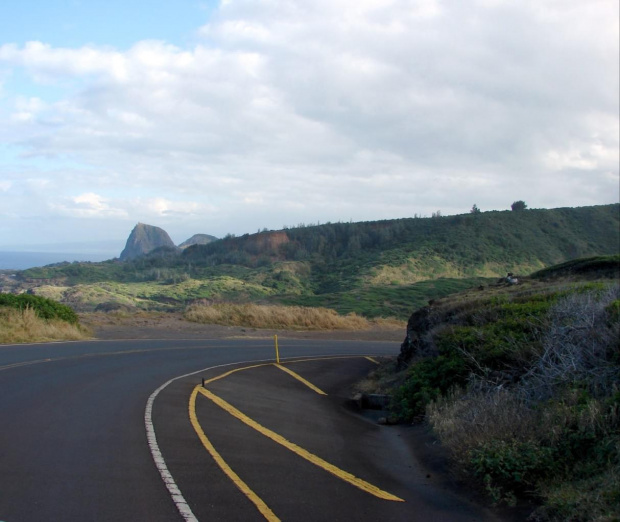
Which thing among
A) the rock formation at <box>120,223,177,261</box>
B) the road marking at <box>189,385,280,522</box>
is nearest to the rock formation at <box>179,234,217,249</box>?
the rock formation at <box>120,223,177,261</box>

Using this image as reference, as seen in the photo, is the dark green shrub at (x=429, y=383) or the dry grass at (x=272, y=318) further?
the dry grass at (x=272, y=318)

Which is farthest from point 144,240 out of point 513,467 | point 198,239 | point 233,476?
point 513,467

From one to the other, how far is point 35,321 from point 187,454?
18670mm

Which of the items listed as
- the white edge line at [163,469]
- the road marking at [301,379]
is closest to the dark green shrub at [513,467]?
the white edge line at [163,469]

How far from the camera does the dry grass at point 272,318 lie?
113ft

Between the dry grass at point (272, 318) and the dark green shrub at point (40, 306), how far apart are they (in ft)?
29.2

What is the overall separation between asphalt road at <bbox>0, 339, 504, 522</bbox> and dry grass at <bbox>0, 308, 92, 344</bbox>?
743cm

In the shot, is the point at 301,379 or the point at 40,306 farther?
the point at 40,306

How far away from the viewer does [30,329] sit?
23172 millimetres

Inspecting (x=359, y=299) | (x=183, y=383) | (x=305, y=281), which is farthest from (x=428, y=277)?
(x=183, y=383)

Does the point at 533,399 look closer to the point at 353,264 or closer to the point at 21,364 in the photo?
the point at 21,364

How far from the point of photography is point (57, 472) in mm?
6676

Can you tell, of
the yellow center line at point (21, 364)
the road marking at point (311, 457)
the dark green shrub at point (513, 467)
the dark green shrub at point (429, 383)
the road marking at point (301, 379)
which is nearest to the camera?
the dark green shrub at point (513, 467)

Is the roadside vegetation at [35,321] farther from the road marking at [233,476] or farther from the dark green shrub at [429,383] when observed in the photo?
the dark green shrub at [429,383]
